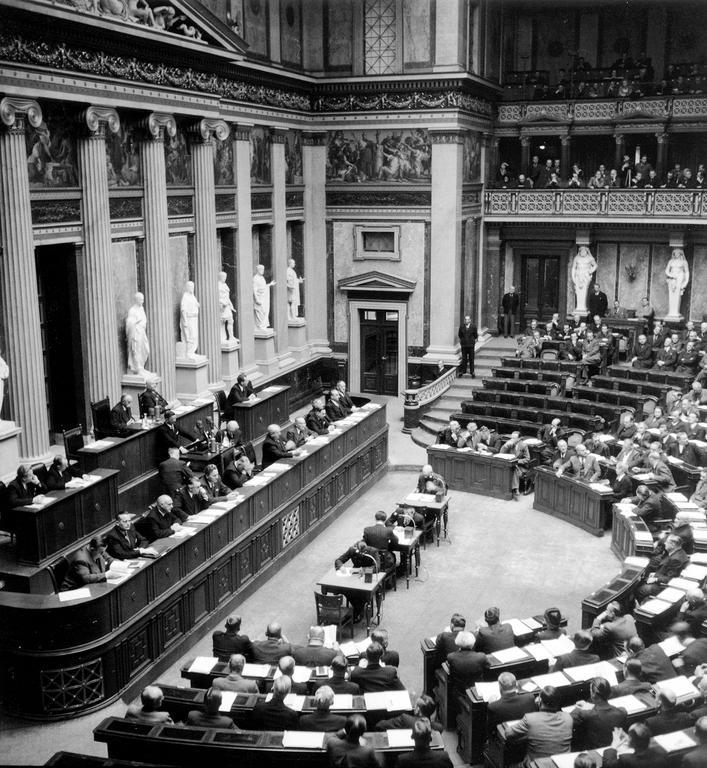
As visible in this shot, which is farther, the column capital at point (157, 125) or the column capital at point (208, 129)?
the column capital at point (208, 129)

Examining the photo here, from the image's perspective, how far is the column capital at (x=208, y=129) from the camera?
65.2 ft

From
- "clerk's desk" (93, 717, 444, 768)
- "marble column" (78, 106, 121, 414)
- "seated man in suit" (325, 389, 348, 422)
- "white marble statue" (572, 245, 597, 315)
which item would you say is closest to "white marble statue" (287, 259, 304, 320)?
"seated man in suit" (325, 389, 348, 422)

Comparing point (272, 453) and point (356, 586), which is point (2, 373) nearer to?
point (272, 453)

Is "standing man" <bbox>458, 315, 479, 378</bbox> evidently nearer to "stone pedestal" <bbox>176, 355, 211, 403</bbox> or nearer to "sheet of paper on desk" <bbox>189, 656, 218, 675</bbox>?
"stone pedestal" <bbox>176, 355, 211, 403</bbox>

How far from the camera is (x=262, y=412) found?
781 inches

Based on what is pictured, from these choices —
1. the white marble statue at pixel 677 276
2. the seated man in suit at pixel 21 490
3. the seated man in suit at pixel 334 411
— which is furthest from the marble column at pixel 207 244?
the white marble statue at pixel 677 276

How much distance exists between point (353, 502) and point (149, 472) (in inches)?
188

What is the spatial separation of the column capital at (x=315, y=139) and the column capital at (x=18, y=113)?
1194 cm

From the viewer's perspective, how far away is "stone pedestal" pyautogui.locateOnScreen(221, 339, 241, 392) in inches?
864

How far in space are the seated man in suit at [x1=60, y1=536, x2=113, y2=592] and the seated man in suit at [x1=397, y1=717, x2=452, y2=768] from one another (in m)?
4.75

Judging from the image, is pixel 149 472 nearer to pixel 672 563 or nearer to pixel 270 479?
pixel 270 479

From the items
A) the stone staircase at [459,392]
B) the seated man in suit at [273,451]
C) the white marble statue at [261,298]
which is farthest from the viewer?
the white marble statue at [261,298]

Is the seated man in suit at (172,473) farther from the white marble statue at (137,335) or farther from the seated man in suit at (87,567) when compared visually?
the white marble statue at (137,335)

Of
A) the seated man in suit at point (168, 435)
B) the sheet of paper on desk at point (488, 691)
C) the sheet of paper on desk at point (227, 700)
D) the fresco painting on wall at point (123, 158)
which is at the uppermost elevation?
the fresco painting on wall at point (123, 158)
